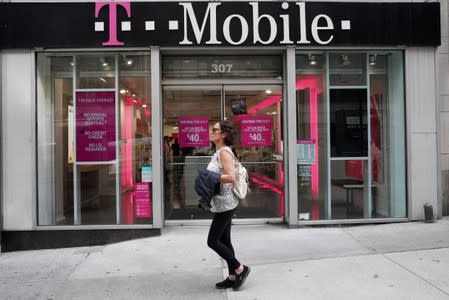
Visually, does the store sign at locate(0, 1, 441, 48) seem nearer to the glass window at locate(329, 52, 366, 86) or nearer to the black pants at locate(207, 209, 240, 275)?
the glass window at locate(329, 52, 366, 86)

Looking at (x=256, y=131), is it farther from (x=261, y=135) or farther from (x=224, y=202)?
(x=224, y=202)

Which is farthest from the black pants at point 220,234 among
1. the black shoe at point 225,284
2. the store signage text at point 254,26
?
the store signage text at point 254,26

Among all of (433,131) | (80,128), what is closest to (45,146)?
(80,128)

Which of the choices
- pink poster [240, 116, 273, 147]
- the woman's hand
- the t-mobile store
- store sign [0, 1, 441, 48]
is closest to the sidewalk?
the t-mobile store

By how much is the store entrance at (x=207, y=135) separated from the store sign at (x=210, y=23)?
1058 mm

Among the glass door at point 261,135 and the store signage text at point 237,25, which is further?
the glass door at point 261,135

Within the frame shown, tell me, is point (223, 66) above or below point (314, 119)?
above

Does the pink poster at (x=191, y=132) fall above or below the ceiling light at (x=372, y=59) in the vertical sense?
below

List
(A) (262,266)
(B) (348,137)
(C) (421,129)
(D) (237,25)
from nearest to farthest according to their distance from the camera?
(A) (262,266), (D) (237,25), (C) (421,129), (B) (348,137)

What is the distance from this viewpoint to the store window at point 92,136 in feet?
25.1

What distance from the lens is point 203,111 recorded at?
816cm

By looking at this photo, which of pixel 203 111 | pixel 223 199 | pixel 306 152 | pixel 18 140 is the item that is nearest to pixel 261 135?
pixel 306 152

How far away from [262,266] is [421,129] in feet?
13.6

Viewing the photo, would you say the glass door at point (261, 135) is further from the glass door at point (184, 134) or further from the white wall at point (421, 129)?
the white wall at point (421, 129)
